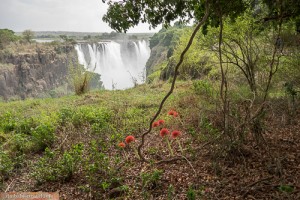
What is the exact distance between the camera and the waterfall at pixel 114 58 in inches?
1433

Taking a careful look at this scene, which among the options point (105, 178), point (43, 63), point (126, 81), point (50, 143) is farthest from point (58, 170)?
point (126, 81)

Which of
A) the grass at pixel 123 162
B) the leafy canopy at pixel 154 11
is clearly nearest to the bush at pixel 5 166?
the grass at pixel 123 162

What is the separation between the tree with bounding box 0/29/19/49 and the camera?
3297cm

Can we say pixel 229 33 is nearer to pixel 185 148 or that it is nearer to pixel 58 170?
pixel 185 148

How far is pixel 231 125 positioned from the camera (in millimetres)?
3412

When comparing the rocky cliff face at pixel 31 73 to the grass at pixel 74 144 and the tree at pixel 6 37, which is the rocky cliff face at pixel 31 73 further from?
the grass at pixel 74 144

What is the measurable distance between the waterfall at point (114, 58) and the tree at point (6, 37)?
845 centimetres

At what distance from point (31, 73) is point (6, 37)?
213 inches

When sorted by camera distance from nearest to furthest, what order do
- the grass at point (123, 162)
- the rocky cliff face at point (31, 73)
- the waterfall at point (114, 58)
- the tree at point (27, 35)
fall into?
the grass at point (123, 162) < the rocky cliff face at point (31, 73) < the waterfall at point (114, 58) < the tree at point (27, 35)

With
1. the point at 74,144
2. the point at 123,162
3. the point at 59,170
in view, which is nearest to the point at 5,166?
the point at 59,170

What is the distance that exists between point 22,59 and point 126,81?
607 inches

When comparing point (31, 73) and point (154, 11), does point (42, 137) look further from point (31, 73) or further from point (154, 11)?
point (31, 73)

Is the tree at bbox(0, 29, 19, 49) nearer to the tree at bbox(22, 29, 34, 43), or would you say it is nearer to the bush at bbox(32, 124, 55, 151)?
the tree at bbox(22, 29, 34, 43)

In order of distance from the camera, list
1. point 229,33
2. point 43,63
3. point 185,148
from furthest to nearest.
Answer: point 43,63, point 229,33, point 185,148
